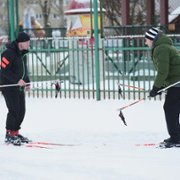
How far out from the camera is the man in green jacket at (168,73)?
26.7ft

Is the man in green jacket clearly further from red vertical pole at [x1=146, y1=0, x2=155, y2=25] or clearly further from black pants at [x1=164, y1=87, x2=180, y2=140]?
red vertical pole at [x1=146, y1=0, x2=155, y2=25]

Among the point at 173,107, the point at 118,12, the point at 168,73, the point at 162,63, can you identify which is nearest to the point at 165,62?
the point at 162,63

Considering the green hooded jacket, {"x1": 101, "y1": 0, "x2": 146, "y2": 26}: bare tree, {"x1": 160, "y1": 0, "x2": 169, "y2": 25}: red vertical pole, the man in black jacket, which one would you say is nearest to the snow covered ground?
the man in black jacket

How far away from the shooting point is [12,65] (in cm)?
889

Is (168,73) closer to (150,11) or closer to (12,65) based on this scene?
(12,65)

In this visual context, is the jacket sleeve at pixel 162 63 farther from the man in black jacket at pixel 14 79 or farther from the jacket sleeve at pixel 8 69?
the jacket sleeve at pixel 8 69

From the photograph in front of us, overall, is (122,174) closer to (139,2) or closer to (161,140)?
(161,140)

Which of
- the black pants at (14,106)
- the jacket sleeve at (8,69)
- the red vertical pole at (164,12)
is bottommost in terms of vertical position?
the black pants at (14,106)

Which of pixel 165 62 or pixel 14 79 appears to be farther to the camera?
pixel 14 79

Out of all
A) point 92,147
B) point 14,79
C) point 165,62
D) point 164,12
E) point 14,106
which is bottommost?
point 92,147

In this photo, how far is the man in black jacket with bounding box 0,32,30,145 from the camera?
29.1 ft

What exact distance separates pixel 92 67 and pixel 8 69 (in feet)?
18.1

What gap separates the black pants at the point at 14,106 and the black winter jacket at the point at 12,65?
0.52 ft

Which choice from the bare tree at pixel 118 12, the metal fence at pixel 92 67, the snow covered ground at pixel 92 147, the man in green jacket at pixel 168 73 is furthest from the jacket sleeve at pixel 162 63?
the bare tree at pixel 118 12
